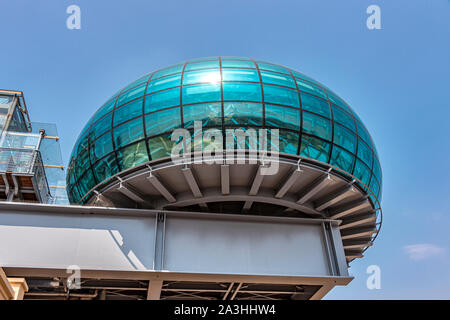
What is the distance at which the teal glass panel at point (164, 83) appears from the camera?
12180mm

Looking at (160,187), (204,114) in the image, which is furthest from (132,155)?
(204,114)

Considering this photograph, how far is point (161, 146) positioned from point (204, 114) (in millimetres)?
1800

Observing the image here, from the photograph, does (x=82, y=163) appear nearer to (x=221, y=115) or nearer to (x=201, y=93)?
(x=201, y=93)

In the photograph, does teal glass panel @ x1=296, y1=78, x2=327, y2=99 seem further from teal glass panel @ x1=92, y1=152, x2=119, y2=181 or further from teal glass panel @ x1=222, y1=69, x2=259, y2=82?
teal glass panel @ x1=92, y1=152, x2=119, y2=181

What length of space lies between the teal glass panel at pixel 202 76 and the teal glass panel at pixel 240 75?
0.30 meters

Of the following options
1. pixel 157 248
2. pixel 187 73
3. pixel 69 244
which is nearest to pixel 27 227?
pixel 69 244

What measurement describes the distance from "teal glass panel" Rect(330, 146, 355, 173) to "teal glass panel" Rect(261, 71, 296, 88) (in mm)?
2918

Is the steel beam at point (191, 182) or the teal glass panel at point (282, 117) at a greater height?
the teal glass panel at point (282, 117)

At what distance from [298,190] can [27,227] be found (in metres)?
9.19

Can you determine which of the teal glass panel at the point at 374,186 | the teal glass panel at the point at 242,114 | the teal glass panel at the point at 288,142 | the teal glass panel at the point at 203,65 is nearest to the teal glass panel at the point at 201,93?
the teal glass panel at the point at 242,114

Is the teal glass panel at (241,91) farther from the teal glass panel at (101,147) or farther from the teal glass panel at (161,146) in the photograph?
the teal glass panel at (101,147)

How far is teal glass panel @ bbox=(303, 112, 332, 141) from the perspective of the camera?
11.7m

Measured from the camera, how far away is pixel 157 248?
1062cm

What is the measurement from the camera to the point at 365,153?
13.2 metres
